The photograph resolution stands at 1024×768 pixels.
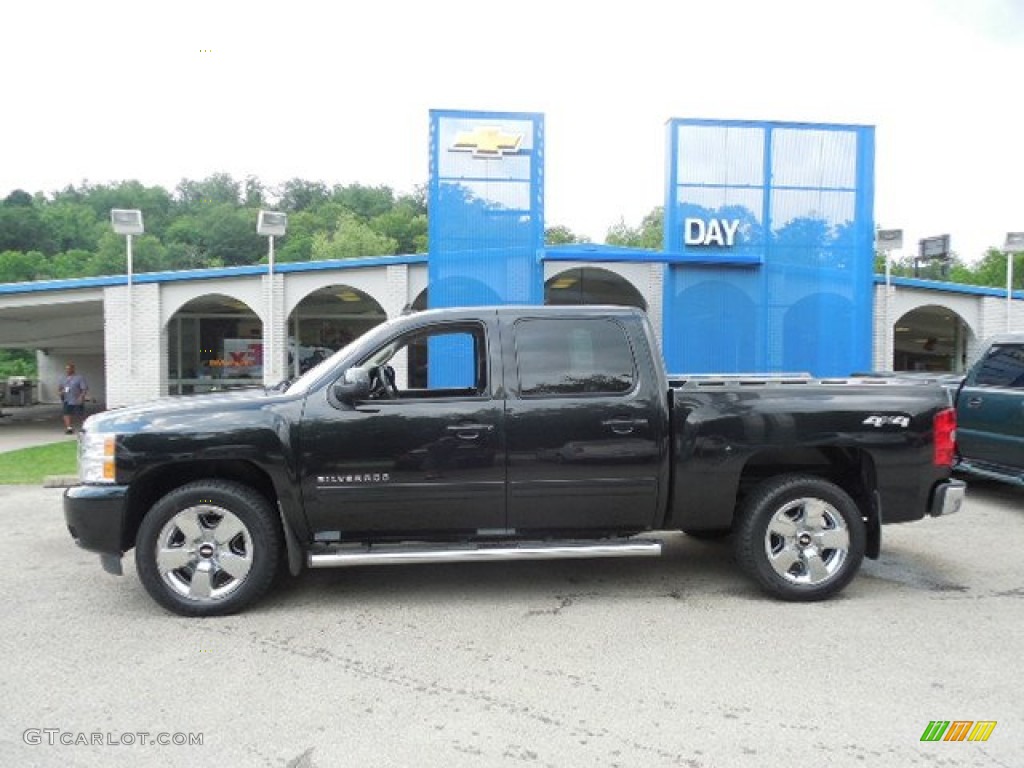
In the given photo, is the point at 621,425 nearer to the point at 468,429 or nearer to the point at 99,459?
the point at 468,429

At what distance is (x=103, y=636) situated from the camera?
14.6ft

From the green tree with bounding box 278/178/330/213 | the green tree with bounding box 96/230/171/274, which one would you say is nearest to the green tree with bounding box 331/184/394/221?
the green tree with bounding box 278/178/330/213

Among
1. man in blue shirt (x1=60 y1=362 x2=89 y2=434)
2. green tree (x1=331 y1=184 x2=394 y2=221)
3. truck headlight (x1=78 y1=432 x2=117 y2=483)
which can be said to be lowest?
man in blue shirt (x1=60 y1=362 x2=89 y2=434)

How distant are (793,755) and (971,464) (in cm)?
660

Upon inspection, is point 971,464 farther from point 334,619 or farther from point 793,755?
point 334,619

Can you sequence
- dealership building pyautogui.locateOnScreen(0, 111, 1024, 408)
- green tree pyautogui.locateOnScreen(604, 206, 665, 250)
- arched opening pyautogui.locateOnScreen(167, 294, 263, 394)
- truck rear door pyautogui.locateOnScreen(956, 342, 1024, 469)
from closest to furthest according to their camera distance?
truck rear door pyautogui.locateOnScreen(956, 342, 1024, 469), dealership building pyautogui.locateOnScreen(0, 111, 1024, 408), arched opening pyautogui.locateOnScreen(167, 294, 263, 394), green tree pyautogui.locateOnScreen(604, 206, 665, 250)

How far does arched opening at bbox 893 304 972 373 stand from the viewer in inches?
893

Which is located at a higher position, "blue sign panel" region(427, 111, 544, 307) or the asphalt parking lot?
"blue sign panel" region(427, 111, 544, 307)

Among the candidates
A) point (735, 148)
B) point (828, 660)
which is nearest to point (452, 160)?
point (735, 148)

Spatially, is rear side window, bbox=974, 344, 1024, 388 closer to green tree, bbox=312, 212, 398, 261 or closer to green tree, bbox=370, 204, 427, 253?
green tree, bbox=312, 212, 398, 261

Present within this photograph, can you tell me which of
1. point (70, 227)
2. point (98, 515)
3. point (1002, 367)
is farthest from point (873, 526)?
point (70, 227)

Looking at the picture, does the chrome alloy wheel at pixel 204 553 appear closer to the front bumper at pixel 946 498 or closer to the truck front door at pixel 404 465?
the truck front door at pixel 404 465

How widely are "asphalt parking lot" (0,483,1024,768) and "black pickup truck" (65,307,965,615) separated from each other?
1.29 ft

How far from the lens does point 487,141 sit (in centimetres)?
1461
